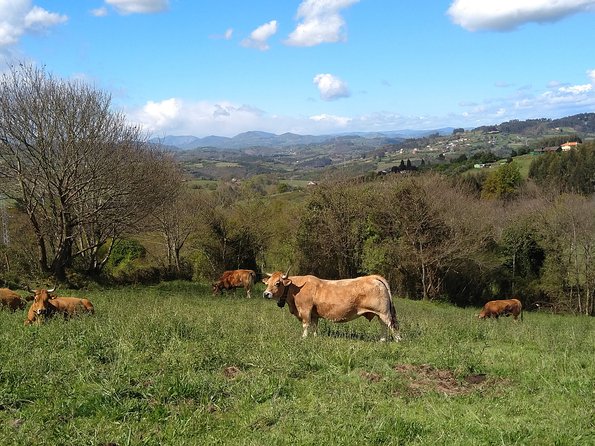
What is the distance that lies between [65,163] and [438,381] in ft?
75.5

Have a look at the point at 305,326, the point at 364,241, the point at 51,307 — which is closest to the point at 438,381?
the point at 305,326

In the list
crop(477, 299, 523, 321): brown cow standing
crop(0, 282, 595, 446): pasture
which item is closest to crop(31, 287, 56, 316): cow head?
crop(0, 282, 595, 446): pasture

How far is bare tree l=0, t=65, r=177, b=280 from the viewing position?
25125 millimetres

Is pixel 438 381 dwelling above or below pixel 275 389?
below

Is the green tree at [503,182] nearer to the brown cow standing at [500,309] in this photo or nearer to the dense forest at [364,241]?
the dense forest at [364,241]

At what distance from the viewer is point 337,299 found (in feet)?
43.3

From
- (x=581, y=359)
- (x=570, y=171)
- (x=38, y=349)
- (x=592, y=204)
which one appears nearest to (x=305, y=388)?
(x=38, y=349)

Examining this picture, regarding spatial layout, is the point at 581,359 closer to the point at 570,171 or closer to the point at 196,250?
the point at 196,250

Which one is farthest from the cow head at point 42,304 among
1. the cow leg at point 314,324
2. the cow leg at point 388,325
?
the cow leg at point 388,325

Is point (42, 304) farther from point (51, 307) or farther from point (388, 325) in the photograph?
point (388, 325)

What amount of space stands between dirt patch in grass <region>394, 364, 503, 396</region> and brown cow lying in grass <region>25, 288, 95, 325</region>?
9450 mm

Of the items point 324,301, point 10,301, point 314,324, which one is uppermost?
point 324,301

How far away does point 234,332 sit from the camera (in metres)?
11.5

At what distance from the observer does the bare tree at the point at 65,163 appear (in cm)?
2512
